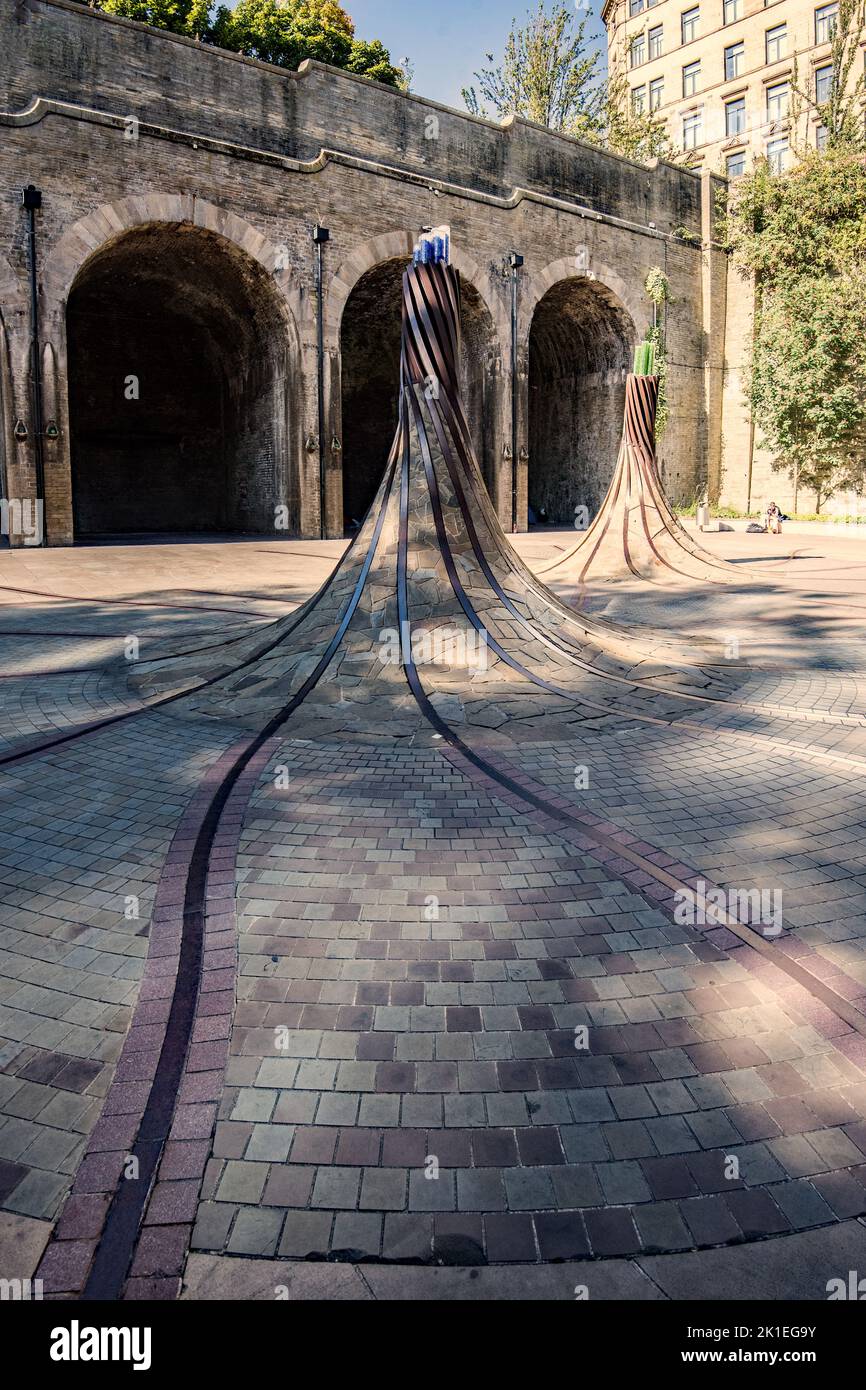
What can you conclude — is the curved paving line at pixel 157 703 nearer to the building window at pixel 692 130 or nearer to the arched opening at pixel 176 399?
the arched opening at pixel 176 399

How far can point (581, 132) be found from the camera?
125ft

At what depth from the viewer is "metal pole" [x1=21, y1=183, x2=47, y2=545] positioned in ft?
58.3

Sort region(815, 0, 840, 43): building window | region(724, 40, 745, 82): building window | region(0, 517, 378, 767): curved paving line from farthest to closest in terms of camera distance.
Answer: region(724, 40, 745, 82): building window → region(815, 0, 840, 43): building window → region(0, 517, 378, 767): curved paving line

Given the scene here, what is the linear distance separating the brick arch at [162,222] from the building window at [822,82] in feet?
91.0

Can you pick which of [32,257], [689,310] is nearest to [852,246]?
[689,310]

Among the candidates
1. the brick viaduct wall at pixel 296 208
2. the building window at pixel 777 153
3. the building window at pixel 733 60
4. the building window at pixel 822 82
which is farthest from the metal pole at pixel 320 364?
the building window at pixel 733 60

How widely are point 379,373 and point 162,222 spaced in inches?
482

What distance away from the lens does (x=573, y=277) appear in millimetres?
27438

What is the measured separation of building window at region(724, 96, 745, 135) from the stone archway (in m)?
23.5

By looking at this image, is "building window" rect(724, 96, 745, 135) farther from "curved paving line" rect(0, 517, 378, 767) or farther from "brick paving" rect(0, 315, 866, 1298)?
"brick paving" rect(0, 315, 866, 1298)

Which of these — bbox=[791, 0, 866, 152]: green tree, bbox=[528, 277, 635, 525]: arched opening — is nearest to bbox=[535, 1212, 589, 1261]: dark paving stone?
bbox=[528, 277, 635, 525]: arched opening

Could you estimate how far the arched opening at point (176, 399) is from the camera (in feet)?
76.6
